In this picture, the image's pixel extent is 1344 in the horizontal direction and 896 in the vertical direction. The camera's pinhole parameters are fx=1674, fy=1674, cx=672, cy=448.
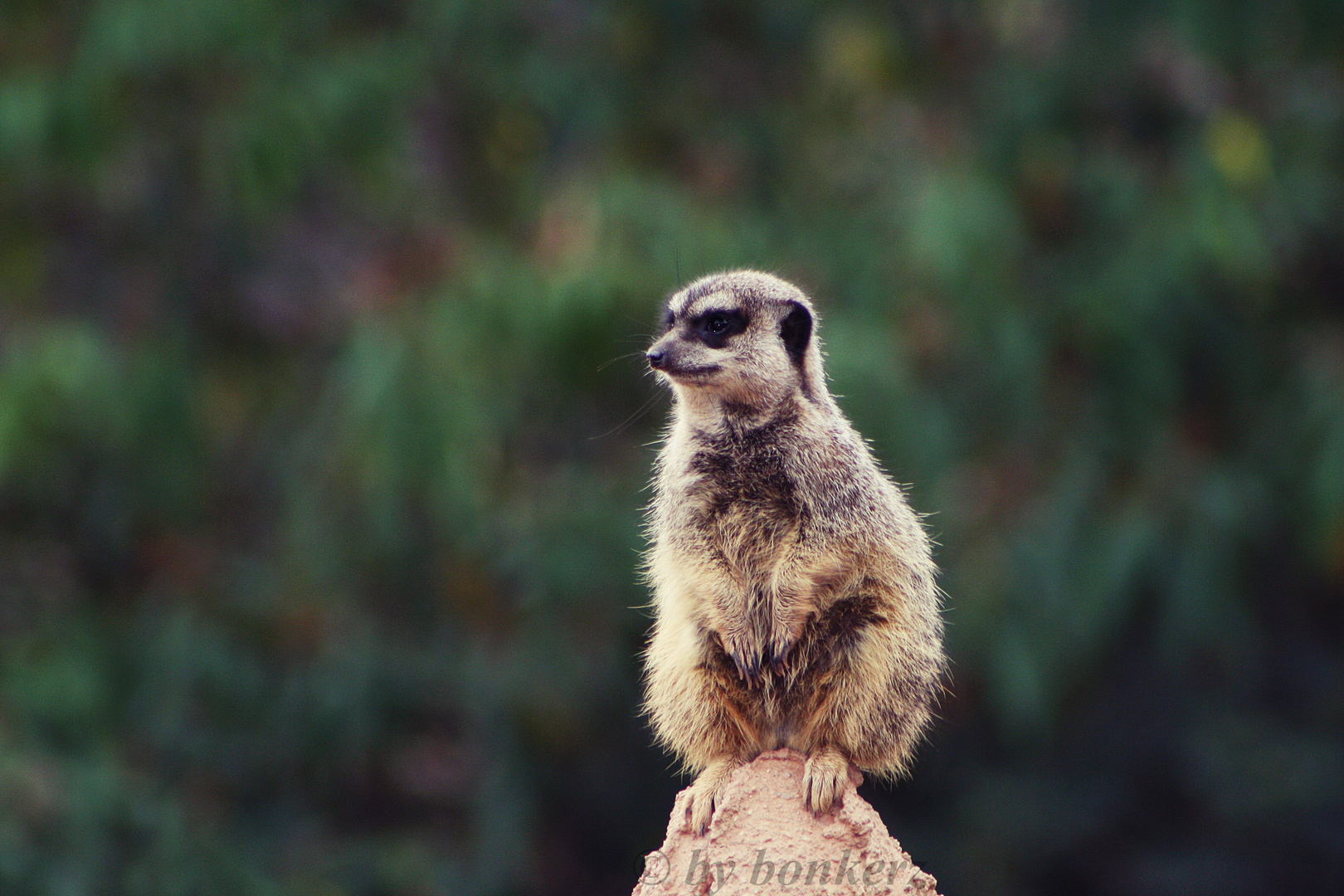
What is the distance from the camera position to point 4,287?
7.19 metres

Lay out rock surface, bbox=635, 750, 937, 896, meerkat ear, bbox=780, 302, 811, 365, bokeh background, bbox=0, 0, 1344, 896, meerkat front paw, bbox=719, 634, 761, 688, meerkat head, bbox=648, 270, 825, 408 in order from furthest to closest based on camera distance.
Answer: bokeh background, bbox=0, 0, 1344, 896 < meerkat ear, bbox=780, 302, 811, 365 < meerkat head, bbox=648, 270, 825, 408 < meerkat front paw, bbox=719, 634, 761, 688 < rock surface, bbox=635, 750, 937, 896

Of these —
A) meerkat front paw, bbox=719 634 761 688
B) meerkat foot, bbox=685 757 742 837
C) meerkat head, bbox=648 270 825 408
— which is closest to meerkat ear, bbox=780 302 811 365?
meerkat head, bbox=648 270 825 408

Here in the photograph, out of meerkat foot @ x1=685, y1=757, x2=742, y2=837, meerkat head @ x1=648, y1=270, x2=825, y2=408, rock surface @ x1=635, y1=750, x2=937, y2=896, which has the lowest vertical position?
rock surface @ x1=635, y1=750, x2=937, y2=896

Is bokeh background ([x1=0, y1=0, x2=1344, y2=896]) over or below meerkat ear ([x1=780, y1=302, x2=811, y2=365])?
over

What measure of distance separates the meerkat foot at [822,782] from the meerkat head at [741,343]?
66 cm

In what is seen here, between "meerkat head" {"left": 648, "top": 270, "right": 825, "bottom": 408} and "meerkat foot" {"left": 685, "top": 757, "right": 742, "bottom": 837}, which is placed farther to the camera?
"meerkat head" {"left": 648, "top": 270, "right": 825, "bottom": 408}

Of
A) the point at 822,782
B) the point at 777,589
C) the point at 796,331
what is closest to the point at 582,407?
the point at 796,331

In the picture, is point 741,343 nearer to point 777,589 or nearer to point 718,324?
point 718,324

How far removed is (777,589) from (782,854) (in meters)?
0.42

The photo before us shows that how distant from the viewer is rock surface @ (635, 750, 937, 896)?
2584mm

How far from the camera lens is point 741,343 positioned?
3.02 m

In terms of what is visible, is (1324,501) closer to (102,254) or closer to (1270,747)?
(1270,747)

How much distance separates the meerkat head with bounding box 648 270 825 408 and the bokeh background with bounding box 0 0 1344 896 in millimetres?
2650

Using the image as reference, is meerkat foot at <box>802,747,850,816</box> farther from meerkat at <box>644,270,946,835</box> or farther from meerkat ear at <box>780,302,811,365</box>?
meerkat ear at <box>780,302,811,365</box>
